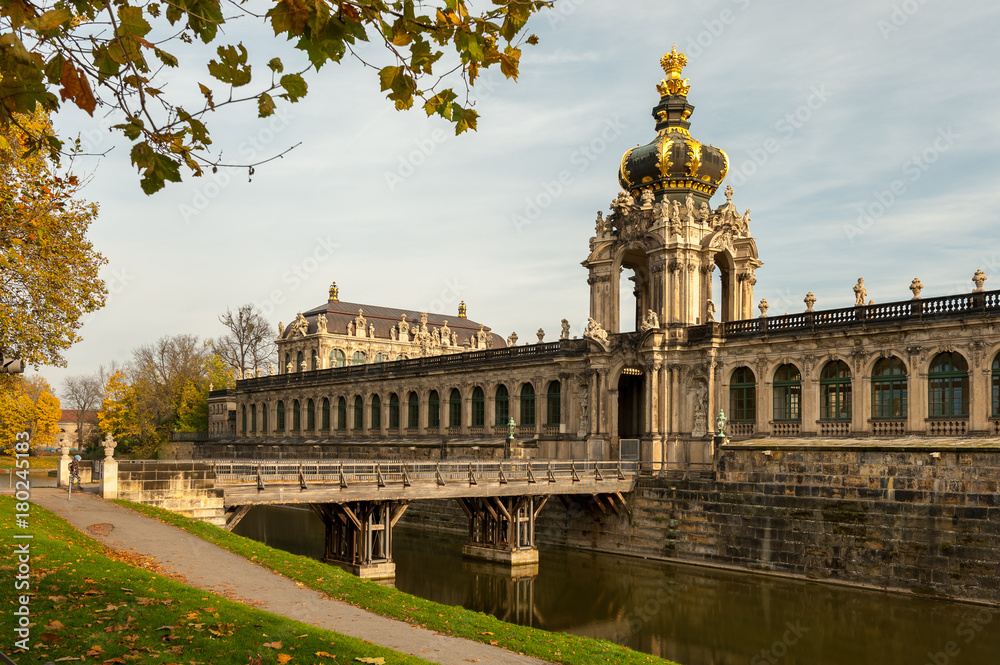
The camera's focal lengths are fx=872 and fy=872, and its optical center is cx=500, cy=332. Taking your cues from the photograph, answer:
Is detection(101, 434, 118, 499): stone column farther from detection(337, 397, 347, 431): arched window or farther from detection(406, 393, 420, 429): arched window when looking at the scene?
detection(337, 397, 347, 431): arched window

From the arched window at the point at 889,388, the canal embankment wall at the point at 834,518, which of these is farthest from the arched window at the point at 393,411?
the arched window at the point at 889,388

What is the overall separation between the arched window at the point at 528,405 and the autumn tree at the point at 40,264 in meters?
28.3

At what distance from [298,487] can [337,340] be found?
58.5 m

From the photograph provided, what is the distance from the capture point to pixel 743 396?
38094 millimetres

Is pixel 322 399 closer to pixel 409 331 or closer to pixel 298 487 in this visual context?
pixel 409 331

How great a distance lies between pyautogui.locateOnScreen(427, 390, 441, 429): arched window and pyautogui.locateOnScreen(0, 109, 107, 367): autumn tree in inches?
1296

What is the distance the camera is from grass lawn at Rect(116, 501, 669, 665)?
15.5m

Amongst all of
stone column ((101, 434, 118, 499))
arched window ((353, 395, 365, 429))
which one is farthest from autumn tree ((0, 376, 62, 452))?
arched window ((353, 395, 365, 429))

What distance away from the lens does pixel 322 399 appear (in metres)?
66.0

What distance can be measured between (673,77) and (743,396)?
17475 millimetres

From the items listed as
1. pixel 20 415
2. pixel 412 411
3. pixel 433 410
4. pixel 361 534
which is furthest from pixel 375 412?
pixel 361 534

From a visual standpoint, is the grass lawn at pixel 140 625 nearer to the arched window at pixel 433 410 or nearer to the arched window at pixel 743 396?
the arched window at pixel 743 396

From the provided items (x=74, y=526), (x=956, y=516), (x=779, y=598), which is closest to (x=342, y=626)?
(x=74, y=526)

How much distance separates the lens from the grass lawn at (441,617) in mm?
15516
